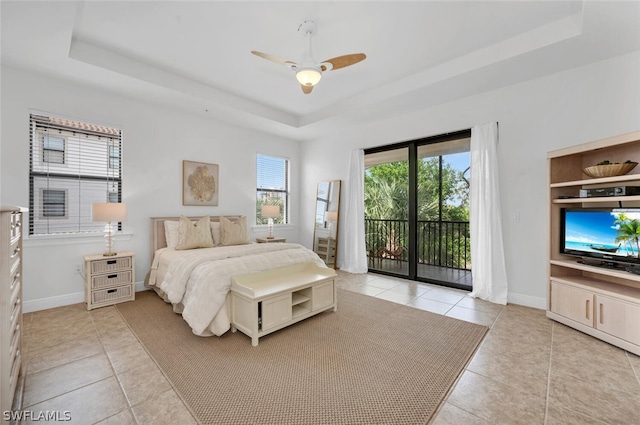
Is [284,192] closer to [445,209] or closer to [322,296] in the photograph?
[445,209]

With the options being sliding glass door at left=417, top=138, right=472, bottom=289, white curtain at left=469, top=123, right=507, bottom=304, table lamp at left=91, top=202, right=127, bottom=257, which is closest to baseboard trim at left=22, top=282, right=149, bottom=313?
table lamp at left=91, top=202, right=127, bottom=257

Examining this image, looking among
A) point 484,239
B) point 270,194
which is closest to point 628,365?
point 484,239

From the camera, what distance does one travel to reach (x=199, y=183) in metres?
4.64

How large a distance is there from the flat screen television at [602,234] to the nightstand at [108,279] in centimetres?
526

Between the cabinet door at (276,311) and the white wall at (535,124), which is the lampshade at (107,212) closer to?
the cabinet door at (276,311)

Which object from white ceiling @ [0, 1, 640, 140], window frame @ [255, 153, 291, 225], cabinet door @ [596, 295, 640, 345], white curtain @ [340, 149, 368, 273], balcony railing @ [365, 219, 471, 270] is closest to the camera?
cabinet door @ [596, 295, 640, 345]

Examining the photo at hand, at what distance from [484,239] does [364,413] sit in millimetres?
2935

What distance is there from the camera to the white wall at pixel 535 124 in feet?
9.36

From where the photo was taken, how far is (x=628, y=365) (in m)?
2.11

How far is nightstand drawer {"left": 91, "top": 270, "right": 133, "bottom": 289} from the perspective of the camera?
3283 millimetres

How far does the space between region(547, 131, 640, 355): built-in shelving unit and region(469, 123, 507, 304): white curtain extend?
0.58 meters

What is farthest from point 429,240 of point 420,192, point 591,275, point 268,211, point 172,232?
point 172,232

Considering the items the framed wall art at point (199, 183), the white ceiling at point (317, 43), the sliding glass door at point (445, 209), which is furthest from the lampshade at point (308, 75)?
the framed wall art at point (199, 183)

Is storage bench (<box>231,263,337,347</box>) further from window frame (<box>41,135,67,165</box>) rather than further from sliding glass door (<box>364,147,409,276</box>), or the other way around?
window frame (<box>41,135,67,165</box>)
